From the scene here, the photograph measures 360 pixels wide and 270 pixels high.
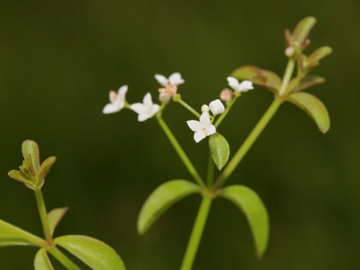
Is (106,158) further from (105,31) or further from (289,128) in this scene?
(289,128)

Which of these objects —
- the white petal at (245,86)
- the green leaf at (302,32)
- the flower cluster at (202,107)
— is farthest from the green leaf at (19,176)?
the green leaf at (302,32)

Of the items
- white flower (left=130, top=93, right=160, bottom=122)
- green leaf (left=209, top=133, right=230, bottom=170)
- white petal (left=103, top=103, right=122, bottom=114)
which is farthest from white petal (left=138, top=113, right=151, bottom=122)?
green leaf (left=209, top=133, right=230, bottom=170)

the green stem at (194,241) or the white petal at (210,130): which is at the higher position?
the white petal at (210,130)

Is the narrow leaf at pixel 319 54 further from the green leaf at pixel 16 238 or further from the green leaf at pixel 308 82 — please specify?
the green leaf at pixel 16 238

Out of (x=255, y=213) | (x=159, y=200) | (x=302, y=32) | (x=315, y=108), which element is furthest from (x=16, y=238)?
(x=302, y=32)

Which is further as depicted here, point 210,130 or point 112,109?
point 112,109

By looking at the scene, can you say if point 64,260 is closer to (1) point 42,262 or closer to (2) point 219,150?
(1) point 42,262
